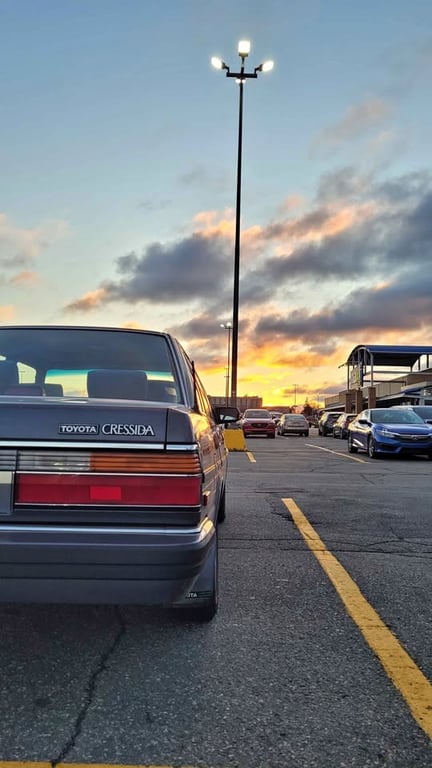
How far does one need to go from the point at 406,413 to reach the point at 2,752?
1656 centimetres

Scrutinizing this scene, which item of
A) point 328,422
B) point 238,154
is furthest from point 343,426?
point 238,154

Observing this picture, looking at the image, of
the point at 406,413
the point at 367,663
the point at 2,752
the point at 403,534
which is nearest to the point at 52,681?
the point at 2,752

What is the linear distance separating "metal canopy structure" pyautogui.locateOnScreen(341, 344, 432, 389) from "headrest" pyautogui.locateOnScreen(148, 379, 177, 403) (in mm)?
53012

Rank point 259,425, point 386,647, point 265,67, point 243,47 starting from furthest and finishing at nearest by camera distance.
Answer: point 259,425 < point 265,67 < point 243,47 < point 386,647

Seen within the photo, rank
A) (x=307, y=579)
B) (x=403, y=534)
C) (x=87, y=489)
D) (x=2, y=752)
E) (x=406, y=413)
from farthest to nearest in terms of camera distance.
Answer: (x=406, y=413)
(x=403, y=534)
(x=307, y=579)
(x=87, y=489)
(x=2, y=752)

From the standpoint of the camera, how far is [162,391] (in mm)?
3771

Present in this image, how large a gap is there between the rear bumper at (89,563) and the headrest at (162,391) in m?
1.09

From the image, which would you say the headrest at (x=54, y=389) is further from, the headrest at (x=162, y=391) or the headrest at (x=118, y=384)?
the headrest at (x=162, y=391)

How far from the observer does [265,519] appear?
695 centimetres

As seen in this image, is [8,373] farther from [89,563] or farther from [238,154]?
[238,154]

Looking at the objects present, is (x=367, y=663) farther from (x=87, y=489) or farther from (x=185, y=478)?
(x=87, y=489)

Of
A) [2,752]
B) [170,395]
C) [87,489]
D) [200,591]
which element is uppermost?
[170,395]

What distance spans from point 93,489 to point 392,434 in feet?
47.0

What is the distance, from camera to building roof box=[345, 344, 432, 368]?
179 feet
